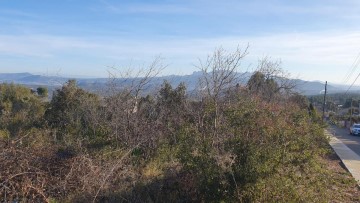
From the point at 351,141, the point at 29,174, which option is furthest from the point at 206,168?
the point at 351,141

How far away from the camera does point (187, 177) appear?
304 inches

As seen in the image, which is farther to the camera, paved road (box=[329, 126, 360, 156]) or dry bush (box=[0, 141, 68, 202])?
paved road (box=[329, 126, 360, 156])

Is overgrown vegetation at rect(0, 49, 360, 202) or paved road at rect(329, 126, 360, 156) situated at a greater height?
overgrown vegetation at rect(0, 49, 360, 202)

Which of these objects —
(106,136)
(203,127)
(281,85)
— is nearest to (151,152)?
(106,136)

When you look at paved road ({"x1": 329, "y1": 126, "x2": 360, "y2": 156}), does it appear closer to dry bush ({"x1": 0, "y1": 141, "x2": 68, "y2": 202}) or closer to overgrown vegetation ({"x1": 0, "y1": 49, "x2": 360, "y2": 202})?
overgrown vegetation ({"x1": 0, "y1": 49, "x2": 360, "y2": 202})

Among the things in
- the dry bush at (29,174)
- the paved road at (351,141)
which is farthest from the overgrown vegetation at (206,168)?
the paved road at (351,141)

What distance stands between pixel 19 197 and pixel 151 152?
17.1 feet

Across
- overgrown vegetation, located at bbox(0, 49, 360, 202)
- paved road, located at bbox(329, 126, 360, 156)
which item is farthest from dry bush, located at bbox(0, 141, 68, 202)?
paved road, located at bbox(329, 126, 360, 156)

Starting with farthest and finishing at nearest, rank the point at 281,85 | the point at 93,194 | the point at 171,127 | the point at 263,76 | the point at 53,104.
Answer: the point at 281,85 → the point at 263,76 → the point at 53,104 → the point at 171,127 → the point at 93,194

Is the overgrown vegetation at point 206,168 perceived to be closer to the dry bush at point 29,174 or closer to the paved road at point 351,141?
the dry bush at point 29,174

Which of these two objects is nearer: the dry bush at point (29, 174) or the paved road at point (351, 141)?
the dry bush at point (29, 174)

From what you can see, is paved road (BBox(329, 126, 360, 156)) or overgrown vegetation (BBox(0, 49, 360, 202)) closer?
overgrown vegetation (BBox(0, 49, 360, 202))

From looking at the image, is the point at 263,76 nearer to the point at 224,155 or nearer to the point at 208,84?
the point at 208,84

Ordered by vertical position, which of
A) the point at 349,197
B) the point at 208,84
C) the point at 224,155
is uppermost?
the point at 208,84
